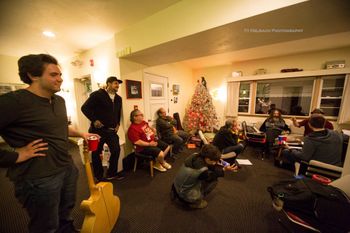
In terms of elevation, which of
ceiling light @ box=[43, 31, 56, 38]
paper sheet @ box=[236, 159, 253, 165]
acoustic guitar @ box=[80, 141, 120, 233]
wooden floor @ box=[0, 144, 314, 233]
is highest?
ceiling light @ box=[43, 31, 56, 38]

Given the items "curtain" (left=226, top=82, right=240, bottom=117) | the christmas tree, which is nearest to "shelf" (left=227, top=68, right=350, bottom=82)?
"curtain" (left=226, top=82, right=240, bottom=117)

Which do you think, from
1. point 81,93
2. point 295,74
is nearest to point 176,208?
point 81,93

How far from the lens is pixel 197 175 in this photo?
147cm

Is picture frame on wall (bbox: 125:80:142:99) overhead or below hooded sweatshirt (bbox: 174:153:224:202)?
overhead

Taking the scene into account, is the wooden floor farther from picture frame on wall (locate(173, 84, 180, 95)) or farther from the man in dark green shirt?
picture frame on wall (locate(173, 84, 180, 95))

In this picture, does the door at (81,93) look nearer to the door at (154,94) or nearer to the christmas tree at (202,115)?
the door at (154,94)

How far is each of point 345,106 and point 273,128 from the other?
2009mm

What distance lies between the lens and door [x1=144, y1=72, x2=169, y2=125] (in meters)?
3.17

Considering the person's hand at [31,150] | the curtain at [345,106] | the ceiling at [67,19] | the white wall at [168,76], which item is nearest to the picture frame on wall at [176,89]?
the white wall at [168,76]

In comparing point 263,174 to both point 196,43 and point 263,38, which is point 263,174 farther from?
point 196,43

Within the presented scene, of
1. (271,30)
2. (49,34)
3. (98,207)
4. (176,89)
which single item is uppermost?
(49,34)

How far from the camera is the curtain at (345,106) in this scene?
10.5ft

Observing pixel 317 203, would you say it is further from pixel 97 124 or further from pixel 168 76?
pixel 168 76

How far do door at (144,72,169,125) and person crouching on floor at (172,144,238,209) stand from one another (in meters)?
1.87
